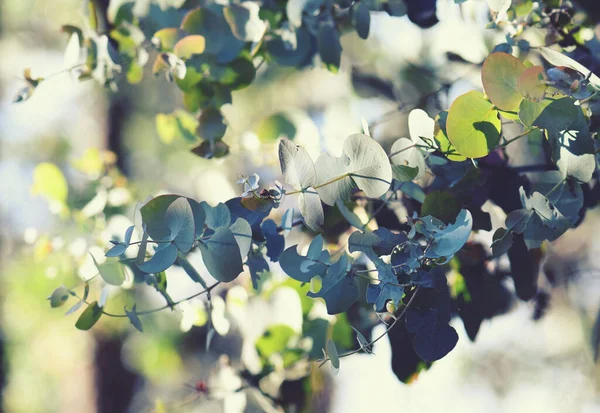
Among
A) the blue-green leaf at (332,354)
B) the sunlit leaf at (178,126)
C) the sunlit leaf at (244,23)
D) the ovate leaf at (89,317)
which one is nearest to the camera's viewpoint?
the blue-green leaf at (332,354)

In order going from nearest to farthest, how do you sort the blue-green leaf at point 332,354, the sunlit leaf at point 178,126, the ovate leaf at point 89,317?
the blue-green leaf at point 332,354
the ovate leaf at point 89,317
the sunlit leaf at point 178,126

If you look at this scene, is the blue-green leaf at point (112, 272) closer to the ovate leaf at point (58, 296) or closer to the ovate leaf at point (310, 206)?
the ovate leaf at point (58, 296)

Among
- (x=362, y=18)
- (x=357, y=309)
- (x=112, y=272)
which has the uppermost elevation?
(x=362, y=18)

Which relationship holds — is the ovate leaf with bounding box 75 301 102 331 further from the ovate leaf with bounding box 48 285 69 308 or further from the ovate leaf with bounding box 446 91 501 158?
the ovate leaf with bounding box 446 91 501 158

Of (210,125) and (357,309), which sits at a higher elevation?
(210,125)

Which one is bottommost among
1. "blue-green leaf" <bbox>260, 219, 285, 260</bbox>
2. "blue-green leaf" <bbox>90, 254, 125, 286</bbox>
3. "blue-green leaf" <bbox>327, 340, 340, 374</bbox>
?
"blue-green leaf" <bbox>90, 254, 125, 286</bbox>

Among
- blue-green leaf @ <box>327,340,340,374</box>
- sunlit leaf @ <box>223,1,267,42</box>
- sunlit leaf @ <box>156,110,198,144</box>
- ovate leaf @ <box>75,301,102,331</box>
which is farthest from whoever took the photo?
sunlit leaf @ <box>156,110,198,144</box>

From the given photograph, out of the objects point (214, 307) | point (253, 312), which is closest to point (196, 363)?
point (253, 312)

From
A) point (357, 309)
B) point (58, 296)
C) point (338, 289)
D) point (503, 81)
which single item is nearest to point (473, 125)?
point (503, 81)

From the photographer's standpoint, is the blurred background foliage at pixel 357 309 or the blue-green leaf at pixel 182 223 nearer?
the blue-green leaf at pixel 182 223

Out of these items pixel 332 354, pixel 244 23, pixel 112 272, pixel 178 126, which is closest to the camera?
pixel 332 354

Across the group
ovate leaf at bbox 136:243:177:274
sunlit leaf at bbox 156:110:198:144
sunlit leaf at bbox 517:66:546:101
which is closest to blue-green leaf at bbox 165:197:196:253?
ovate leaf at bbox 136:243:177:274

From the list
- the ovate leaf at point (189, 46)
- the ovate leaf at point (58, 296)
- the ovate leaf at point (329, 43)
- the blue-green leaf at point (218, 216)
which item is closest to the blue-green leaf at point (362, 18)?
the ovate leaf at point (329, 43)

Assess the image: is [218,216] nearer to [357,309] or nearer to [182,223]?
[182,223]
